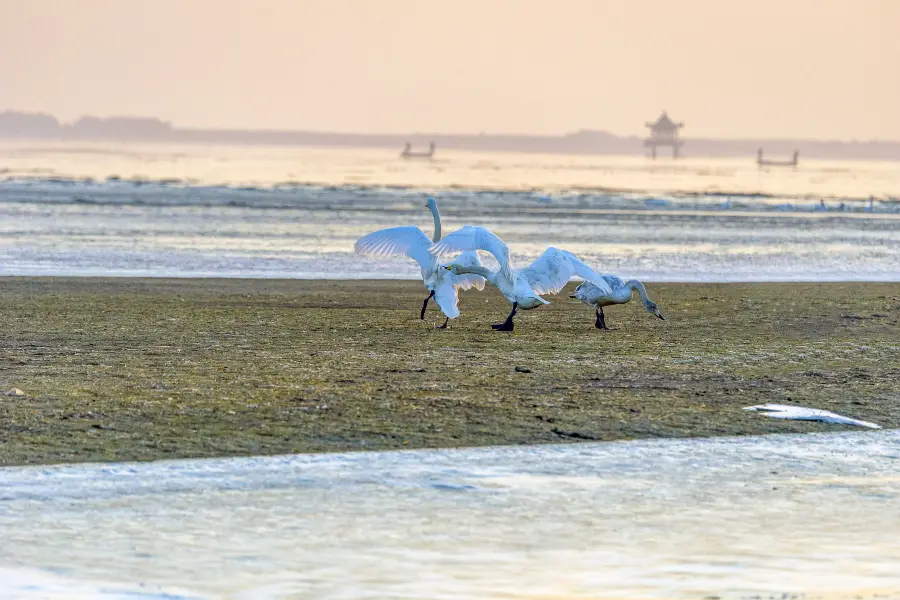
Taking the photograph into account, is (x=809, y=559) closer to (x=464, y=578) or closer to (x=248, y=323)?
(x=464, y=578)

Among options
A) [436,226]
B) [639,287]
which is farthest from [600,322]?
[436,226]

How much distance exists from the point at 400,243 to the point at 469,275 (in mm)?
916

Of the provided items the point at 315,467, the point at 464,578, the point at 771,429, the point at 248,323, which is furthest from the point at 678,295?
the point at 464,578

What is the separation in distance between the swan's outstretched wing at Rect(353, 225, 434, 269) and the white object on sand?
6.37 m

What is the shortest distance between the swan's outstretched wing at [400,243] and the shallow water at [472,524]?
24.3 ft

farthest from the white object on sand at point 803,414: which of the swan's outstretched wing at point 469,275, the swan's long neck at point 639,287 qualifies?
the swan's outstretched wing at point 469,275

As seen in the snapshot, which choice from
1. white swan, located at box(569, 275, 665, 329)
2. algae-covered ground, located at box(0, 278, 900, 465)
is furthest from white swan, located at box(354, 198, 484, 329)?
white swan, located at box(569, 275, 665, 329)

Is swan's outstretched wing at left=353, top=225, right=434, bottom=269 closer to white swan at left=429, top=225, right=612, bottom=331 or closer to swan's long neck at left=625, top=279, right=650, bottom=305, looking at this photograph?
white swan at left=429, top=225, right=612, bottom=331

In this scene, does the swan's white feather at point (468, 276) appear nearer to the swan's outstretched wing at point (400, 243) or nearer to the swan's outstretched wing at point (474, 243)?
the swan's outstretched wing at point (400, 243)

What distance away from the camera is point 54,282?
2108 centimetres

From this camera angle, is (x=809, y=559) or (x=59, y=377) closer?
(x=809, y=559)

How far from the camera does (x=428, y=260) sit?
56.2 feet

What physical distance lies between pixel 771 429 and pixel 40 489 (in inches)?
201

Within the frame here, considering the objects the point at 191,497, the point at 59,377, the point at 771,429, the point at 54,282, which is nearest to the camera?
the point at 191,497
